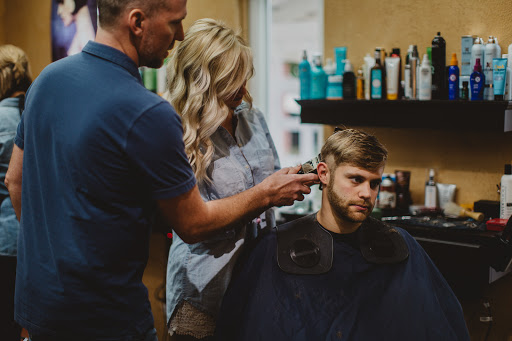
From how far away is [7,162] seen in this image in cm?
245

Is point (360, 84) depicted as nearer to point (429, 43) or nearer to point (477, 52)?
point (429, 43)

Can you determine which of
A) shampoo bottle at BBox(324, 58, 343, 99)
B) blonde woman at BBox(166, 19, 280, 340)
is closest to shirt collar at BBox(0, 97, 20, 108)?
blonde woman at BBox(166, 19, 280, 340)

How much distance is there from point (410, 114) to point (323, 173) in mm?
1056

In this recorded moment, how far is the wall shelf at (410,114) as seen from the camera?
2.52 m

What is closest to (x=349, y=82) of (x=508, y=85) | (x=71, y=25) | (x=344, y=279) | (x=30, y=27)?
(x=508, y=85)

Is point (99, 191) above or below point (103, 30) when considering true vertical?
below

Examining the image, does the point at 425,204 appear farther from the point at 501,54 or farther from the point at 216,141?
the point at 216,141

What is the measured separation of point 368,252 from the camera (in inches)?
74.7

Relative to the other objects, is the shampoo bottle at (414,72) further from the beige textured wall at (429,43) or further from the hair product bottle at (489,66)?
the hair product bottle at (489,66)

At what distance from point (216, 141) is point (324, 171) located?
41 centimetres

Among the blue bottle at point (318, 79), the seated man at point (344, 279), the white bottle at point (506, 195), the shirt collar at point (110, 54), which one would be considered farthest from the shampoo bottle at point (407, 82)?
the shirt collar at point (110, 54)

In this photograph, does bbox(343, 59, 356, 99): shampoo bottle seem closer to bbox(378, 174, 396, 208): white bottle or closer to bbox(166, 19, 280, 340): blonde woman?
bbox(378, 174, 396, 208): white bottle

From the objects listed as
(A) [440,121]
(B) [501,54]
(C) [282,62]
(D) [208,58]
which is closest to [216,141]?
(D) [208,58]

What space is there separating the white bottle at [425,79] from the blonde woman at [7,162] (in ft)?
6.39
